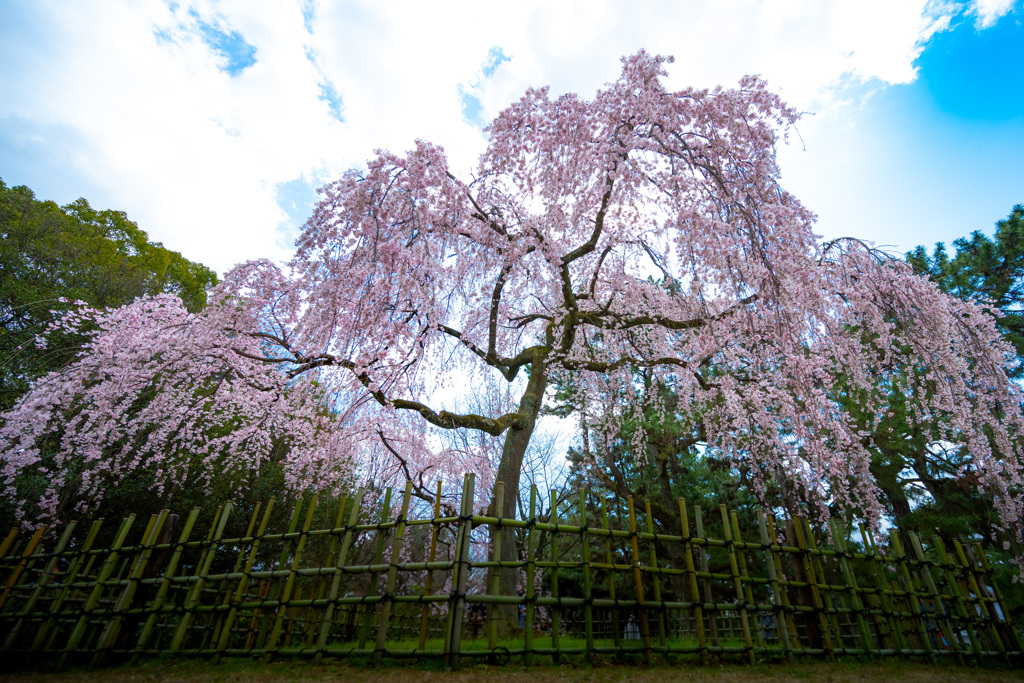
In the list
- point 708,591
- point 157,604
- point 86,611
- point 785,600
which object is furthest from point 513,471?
point 86,611

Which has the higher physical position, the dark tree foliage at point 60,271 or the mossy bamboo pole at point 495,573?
the dark tree foliage at point 60,271

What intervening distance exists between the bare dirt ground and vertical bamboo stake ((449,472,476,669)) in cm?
15

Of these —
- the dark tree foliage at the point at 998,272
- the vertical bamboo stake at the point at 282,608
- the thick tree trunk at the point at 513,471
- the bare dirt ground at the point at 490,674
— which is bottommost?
the bare dirt ground at the point at 490,674

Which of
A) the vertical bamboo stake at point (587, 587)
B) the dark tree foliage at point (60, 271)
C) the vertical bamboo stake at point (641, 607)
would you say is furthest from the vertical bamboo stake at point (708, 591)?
the dark tree foliage at point (60, 271)

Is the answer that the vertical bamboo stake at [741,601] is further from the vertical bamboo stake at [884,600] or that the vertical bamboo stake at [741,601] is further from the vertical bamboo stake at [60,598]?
the vertical bamboo stake at [60,598]

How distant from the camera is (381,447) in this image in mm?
7867

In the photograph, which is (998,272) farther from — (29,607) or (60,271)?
(60,271)

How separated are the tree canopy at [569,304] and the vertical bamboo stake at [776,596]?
5.98ft

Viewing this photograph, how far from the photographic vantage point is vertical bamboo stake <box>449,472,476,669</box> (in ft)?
9.52

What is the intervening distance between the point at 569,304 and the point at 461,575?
4558mm

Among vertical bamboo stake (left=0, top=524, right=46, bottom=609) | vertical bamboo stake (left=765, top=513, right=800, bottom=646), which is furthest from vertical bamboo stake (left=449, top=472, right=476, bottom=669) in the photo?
vertical bamboo stake (left=0, top=524, right=46, bottom=609)

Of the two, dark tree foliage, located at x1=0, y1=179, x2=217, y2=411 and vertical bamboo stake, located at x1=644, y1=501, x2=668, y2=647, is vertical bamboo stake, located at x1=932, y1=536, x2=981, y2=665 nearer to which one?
vertical bamboo stake, located at x1=644, y1=501, x2=668, y2=647

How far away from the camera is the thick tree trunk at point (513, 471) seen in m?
4.99

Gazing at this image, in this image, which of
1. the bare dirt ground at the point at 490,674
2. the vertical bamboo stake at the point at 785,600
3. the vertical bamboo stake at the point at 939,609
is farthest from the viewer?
the vertical bamboo stake at the point at 939,609
